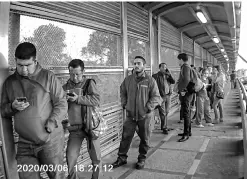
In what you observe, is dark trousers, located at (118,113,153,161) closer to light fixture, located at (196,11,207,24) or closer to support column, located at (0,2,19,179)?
support column, located at (0,2,19,179)

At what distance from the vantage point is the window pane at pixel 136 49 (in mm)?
5675

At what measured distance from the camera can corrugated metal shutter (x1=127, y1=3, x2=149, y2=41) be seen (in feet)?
18.4

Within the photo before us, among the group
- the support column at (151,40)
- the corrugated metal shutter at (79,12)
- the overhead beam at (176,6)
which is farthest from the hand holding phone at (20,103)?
the overhead beam at (176,6)

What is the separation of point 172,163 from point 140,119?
98 centimetres

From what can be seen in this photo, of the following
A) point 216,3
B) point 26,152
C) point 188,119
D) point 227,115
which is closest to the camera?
point 26,152

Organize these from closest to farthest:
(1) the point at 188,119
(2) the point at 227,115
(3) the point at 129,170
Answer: (3) the point at 129,170 < (1) the point at 188,119 < (2) the point at 227,115

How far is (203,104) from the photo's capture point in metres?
6.77

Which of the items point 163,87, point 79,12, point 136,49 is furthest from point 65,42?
point 163,87

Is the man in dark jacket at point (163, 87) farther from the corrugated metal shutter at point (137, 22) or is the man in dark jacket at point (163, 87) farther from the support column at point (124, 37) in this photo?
the support column at point (124, 37)

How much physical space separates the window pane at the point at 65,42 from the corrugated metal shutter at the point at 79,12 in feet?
0.31

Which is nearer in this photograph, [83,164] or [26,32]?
[26,32]

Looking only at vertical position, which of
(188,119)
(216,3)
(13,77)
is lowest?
(188,119)

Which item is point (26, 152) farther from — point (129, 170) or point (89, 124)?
point (129, 170)

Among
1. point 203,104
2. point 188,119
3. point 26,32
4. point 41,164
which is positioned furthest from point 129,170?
point 203,104
